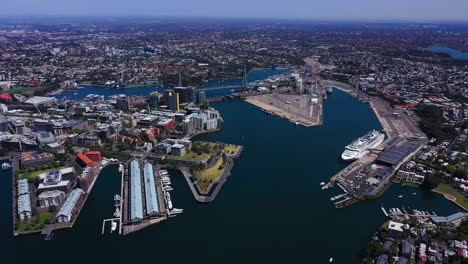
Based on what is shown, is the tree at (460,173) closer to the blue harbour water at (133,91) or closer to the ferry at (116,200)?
the ferry at (116,200)

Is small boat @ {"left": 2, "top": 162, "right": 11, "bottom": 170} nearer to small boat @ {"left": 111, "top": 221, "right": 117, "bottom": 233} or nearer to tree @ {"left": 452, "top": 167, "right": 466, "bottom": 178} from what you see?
small boat @ {"left": 111, "top": 221, "right": 117, "bottom": 233}

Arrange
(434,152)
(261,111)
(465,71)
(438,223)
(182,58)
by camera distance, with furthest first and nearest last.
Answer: (182,58), (465,71), (261,111), (434,152), (438,223)

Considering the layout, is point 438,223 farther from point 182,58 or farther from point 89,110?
point 182,58

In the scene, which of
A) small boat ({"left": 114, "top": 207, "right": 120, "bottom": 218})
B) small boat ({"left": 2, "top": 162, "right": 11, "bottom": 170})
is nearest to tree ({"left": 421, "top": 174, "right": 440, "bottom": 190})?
small boat ({"left": 114, "top": 207, "right": 120, "bottom": 218})

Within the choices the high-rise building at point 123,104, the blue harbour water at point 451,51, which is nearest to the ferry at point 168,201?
the high-rise building at point 123,104

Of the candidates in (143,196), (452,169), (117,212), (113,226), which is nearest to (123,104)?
(143,196)

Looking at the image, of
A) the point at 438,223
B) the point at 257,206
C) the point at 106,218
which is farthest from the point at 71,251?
the point at 438,223
